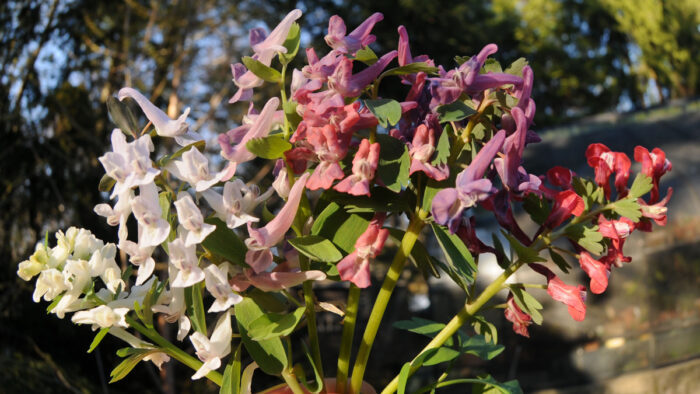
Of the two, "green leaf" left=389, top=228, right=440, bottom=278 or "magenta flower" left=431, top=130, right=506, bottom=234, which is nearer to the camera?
"magenta flower" left=431, top=130, right=506, bottom=234

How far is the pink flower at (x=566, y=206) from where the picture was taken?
0.46m

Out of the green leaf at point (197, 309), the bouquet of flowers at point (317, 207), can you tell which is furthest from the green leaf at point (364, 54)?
the green leaf at point (197, 309)

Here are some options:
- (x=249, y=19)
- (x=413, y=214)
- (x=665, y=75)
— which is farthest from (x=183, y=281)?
(x=665, y=75)

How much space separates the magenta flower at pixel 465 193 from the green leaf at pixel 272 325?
0.13 meters

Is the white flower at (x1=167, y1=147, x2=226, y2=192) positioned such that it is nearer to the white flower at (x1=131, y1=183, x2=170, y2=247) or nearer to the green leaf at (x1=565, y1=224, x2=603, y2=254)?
the white flower at (x1=131, y1=183, x2=170, y2=247)

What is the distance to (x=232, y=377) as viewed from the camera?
443 mm

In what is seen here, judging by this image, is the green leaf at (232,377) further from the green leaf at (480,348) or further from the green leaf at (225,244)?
the green leaf at (480,348)

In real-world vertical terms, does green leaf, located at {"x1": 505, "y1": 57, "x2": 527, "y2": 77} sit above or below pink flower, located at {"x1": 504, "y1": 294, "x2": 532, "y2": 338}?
above

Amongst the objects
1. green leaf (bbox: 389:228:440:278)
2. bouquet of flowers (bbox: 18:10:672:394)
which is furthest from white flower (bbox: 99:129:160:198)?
green leaf (bbox: 389:228:440:278)

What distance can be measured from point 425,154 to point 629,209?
0.55 feet

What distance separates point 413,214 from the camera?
487 mm

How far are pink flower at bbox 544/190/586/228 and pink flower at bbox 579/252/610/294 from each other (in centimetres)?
4

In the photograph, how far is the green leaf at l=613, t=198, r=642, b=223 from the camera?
1.47ft

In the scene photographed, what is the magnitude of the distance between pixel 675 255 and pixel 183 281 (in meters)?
3.00
